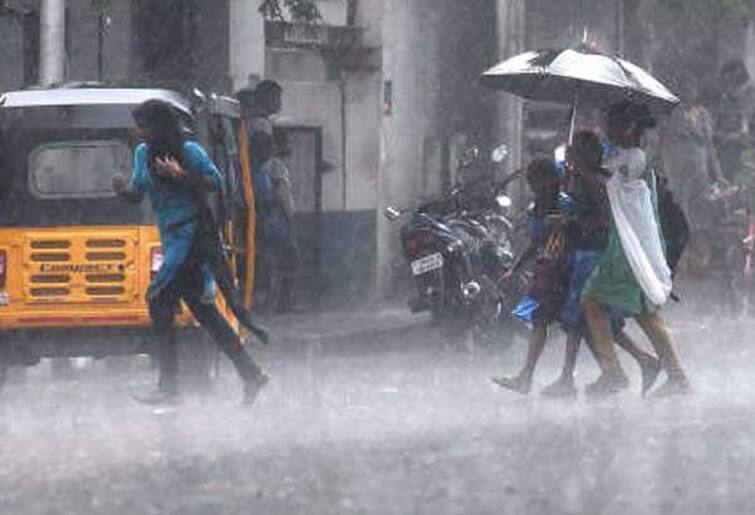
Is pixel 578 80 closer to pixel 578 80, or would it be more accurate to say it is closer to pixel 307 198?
pixel 578 80

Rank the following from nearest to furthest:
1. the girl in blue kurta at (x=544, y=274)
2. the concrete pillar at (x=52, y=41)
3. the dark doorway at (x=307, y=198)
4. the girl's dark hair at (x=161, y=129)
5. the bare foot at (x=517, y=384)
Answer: the girl's dark hair at (x=161, y=129) → the bare foot at (x=517, y=384) → the girl in blue kurta at (x=544, y=274) → the concrete pillar at (x=52, y=41) → the dark doorway at (x=307, y=198)

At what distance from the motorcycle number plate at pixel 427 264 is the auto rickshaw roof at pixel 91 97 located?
2709 millimetres

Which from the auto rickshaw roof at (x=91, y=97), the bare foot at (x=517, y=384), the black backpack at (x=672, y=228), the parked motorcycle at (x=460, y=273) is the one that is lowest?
the bare foot at (x=517, y=384)

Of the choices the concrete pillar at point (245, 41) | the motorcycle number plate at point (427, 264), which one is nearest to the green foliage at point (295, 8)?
the concrete pillar at point (245, 41)

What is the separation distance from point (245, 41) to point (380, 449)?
36.9ft

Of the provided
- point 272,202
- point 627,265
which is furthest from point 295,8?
point 627,265

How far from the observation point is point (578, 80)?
555 inches

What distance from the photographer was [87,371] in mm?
16062

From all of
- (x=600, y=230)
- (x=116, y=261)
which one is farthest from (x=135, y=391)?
(x=600, y=230)

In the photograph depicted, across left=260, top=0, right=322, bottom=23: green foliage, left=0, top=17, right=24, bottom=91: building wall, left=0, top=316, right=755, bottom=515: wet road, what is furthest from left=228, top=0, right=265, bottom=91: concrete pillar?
left=0, top=316, right=755, bottom=515: wet road

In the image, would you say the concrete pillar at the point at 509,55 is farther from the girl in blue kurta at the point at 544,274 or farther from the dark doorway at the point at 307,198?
the girl in blue kurta at the point at 544,274

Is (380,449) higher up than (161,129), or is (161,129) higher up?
(161,129)

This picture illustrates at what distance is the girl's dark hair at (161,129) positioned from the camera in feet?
39.5

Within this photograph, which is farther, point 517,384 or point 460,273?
point 460,273
